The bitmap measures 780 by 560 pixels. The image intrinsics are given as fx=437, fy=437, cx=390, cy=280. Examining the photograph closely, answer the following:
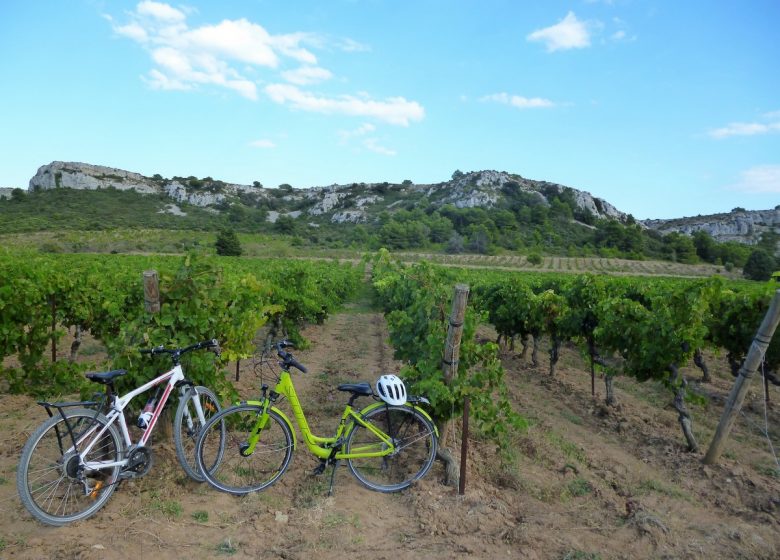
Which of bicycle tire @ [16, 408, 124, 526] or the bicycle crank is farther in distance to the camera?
the bicycle crank

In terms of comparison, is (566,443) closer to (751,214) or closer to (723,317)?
(723,317)

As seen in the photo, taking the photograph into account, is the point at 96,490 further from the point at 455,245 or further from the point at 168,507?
the point at 455,245

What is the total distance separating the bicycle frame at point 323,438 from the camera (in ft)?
11.7

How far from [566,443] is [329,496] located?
133 inches

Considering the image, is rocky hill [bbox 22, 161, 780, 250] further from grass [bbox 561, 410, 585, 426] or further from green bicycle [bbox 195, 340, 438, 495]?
green bicycle [bbox 195, 340, 438, 495]

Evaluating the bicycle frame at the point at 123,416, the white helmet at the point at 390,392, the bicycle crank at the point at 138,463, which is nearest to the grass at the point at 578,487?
the white helmet at the point at 390,392

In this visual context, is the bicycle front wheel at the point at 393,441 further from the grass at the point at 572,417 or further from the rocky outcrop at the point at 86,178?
the rocky outcrop at the point at 86,178

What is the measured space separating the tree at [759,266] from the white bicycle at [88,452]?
2850 inches

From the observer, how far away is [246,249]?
52.4 metres

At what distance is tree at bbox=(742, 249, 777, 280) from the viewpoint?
186ft

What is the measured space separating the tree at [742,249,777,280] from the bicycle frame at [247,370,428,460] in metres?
71.0

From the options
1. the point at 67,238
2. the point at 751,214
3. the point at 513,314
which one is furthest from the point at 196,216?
the point at 751,214

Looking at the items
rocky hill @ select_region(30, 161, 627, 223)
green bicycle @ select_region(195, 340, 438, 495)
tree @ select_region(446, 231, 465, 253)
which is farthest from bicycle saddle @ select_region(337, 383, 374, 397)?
rocky hill @ select_region(30, 161, 627, 223)

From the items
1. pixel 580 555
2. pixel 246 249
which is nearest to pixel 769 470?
pixel 580 555
